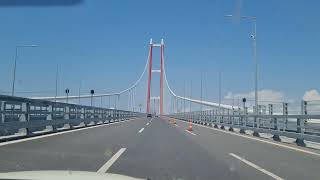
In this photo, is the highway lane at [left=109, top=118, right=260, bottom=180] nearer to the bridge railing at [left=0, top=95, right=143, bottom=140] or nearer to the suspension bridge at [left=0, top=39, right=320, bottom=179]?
the suspension bridge at [left=0, top=39, right=320, bottom=179]

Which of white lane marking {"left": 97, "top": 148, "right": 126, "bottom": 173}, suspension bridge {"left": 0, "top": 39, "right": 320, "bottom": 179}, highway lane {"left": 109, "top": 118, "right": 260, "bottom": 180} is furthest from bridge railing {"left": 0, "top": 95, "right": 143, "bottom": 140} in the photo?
highway lane {"left": 109, "top": 118, "right": 260, "bottom": 180}

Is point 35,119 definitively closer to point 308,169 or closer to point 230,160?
point 230,160

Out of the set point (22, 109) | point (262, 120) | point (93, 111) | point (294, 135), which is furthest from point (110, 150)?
point (93, 111)

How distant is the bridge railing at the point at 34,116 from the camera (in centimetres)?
1692

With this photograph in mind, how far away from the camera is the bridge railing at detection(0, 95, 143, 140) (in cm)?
1692

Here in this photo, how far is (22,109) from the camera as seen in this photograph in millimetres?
18500

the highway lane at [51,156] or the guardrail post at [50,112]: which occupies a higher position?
the guardrail post at [50,112]

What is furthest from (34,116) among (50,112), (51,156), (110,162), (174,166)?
(174,166)

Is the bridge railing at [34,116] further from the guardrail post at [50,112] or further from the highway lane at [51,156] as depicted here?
the highway lane at [51,156]

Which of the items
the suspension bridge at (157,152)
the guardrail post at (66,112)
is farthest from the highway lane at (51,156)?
the guardrail post at (66,112)

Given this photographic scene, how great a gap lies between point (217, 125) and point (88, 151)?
2741 centimetres

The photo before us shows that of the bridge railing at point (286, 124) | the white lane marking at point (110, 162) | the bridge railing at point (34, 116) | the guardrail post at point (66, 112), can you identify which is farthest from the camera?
the guardrail post at point (66, 112)

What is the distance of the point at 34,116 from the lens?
20.0m

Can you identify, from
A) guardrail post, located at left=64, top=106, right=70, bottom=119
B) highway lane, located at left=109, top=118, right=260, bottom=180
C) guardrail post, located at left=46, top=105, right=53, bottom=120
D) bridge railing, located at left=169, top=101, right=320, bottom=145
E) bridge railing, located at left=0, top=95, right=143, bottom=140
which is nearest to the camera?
highway lane, located at left=109, top=118, right=260, bottom=180
